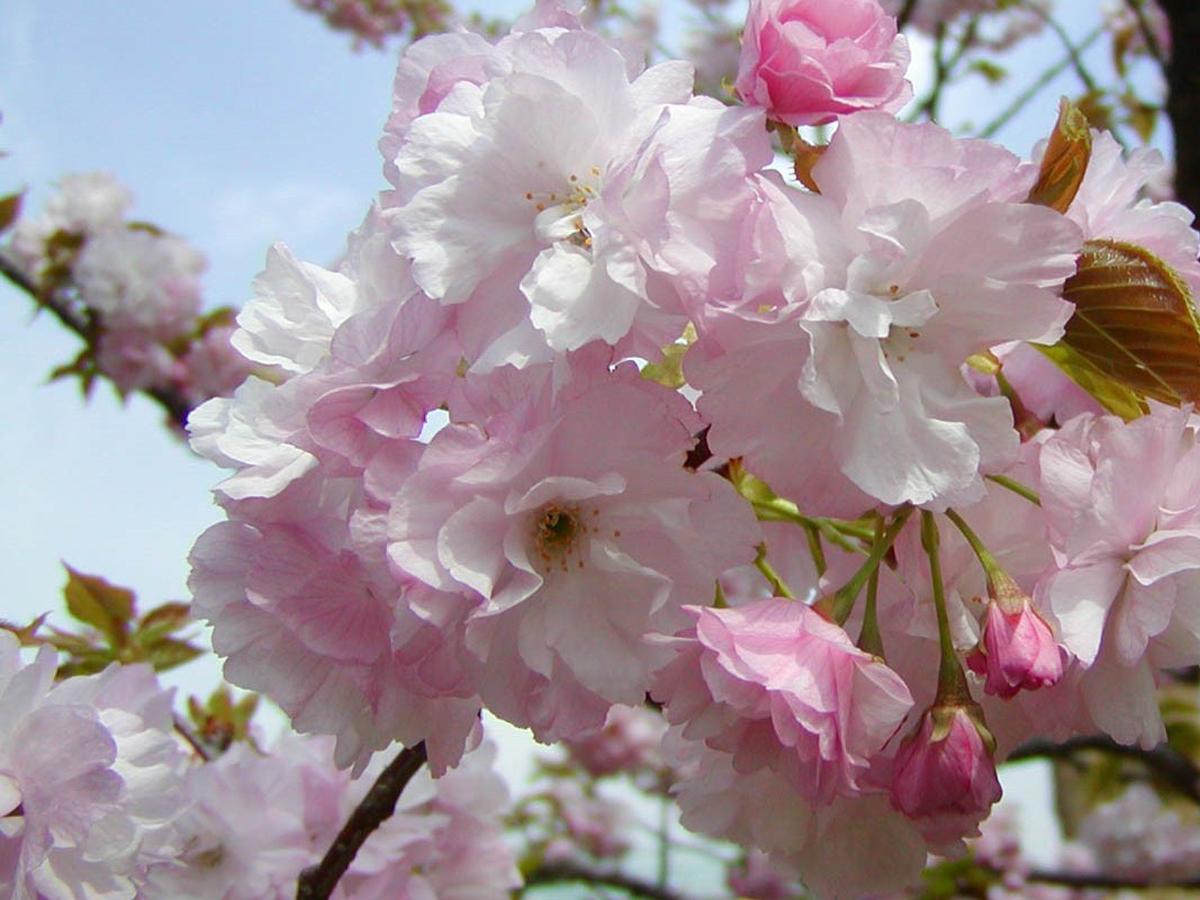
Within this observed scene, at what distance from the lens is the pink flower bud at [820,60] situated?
777 mm

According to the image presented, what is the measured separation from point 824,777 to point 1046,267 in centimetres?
35

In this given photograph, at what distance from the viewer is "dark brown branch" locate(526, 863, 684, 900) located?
3424 millimetres

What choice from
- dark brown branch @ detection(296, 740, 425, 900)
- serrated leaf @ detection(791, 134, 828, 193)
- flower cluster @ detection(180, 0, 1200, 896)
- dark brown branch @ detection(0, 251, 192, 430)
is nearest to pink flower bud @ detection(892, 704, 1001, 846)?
flower cluster @ detection(180, 0, 1200, 896)

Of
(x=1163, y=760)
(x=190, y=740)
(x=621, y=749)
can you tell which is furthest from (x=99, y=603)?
(x=621, y=749)

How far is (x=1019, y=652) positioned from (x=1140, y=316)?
10.1 inches

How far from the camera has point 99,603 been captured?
63.2 inches

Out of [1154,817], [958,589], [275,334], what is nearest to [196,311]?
[275,334]

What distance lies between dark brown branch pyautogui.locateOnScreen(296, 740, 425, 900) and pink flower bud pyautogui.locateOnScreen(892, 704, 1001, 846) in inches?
20.6

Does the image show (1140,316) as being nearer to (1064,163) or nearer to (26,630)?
(1064,163)

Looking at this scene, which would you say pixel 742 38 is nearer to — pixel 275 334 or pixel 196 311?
pixel 275 334

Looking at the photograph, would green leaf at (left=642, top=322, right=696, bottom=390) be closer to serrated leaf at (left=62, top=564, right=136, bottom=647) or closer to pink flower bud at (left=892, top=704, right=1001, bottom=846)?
pink flower bud at (left=892, top=704, right=1001, bottom=846)

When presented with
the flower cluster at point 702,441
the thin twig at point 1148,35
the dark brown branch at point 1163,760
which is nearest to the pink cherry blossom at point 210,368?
the dark brown branch at point 1163,760

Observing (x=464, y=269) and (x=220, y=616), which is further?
(x=220, y=616)

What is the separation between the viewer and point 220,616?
88 centimetres
